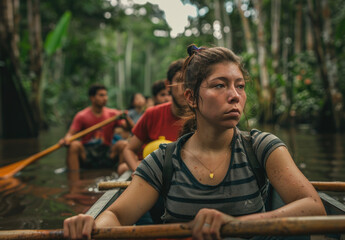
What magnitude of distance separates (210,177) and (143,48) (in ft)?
145

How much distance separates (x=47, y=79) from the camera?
22469mm

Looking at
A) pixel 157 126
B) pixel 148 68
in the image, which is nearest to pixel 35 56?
pixel 157 126

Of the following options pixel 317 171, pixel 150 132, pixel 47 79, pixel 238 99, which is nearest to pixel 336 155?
pixel 317 171

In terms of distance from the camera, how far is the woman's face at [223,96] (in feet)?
5.58

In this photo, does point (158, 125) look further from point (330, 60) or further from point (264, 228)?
point (330, 60)

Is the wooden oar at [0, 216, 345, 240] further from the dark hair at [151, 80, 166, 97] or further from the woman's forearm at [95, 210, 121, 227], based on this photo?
the dark hair at [151, 80, 166, 97]

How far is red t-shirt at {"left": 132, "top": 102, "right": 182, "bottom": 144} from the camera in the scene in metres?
3.48

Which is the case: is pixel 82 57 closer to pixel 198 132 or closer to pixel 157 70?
pixel 198 132

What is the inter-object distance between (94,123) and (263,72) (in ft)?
30.2

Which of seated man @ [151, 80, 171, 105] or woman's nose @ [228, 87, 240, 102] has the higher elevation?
woman's nose @ [228, 87, 240, 102]

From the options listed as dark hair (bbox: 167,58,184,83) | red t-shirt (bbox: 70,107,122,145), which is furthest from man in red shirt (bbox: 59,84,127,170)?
dark hair (bbox: 167,58,184,83)

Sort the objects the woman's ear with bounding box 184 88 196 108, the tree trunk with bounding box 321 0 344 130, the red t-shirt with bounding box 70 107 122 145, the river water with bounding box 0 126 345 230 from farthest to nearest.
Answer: the tree trunk with bounding box 321 0 344 130
the red t-shirt with bounding box 70 107 122 145
the river water with bounding box 0 126 345 230
the woman's ear with bounding box 184 88 196 108

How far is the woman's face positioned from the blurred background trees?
1.55 feet

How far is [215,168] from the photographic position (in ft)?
5.89
